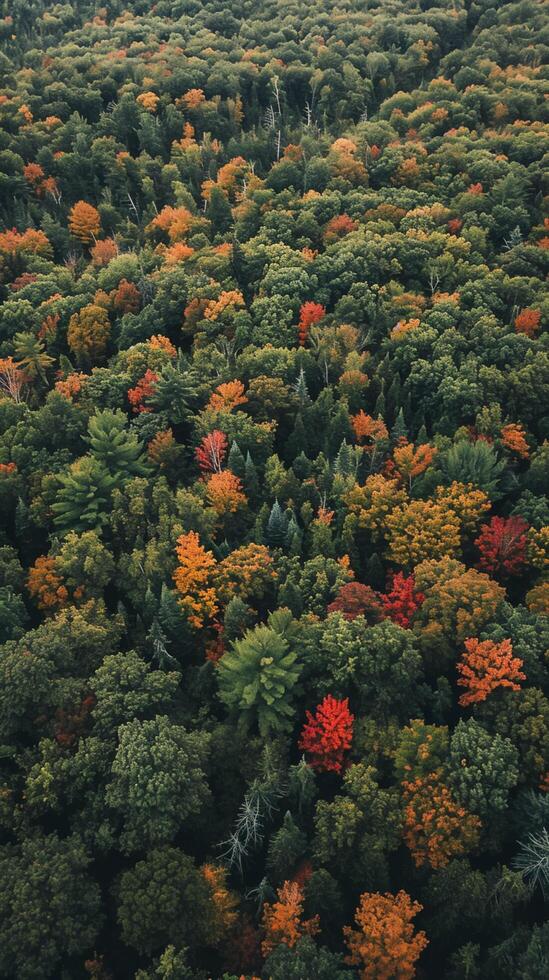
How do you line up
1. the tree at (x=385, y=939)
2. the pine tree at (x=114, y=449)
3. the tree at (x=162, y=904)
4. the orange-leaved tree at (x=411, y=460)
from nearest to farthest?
1. the tree at (x=385, y=939)
2. the tree at (x=162, y=904)
3. the pine tree at (x=114, y=449)
4. the orange-leaved tree at (x=411, y=460)

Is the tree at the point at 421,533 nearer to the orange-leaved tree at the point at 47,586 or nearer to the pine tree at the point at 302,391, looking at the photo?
the pine tree at the point at 302,391

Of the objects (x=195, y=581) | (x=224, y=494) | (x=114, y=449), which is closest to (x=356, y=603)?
(x=195, y=581)

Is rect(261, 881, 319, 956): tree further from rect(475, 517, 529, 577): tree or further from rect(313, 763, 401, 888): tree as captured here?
rect(475, 517, 529, 577): tree

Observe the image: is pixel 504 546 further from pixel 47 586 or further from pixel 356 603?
pixel 47 586

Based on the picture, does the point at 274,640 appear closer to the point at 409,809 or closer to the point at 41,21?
the point at 409,809

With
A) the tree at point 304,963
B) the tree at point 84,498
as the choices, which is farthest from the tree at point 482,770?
the tree at point 84,498

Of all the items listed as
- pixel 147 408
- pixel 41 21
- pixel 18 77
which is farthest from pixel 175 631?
pixel 41 21

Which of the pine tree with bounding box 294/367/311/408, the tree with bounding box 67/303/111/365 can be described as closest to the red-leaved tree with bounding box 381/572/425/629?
the pine tree with bounding box 294/367/311/408
